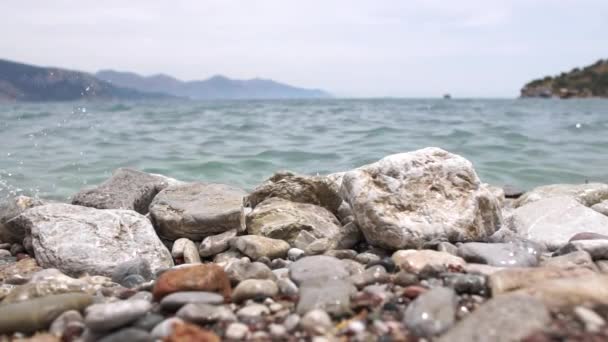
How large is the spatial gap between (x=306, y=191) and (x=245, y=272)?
2064mm

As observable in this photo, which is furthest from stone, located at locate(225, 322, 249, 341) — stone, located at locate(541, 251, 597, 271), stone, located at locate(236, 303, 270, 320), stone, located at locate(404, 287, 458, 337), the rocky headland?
stone, located at locate(541, 251, 597, 271)

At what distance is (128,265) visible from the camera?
12.1 ft

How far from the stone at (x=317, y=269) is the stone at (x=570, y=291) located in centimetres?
104

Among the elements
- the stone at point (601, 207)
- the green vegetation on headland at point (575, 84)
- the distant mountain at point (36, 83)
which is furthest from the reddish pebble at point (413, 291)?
the green vegetation on headland at point (575, 84)

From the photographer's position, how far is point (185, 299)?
8.74 ft

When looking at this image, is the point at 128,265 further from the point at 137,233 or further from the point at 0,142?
the point at 0,142

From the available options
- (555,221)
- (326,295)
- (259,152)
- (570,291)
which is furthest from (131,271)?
(259,152)

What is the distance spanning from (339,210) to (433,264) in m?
2.10

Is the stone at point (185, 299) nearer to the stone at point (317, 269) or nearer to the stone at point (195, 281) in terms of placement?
the stone at point (195, 281)

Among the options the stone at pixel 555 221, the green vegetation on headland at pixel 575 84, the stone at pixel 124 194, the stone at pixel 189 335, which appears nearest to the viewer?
the stone at pixel 189 335

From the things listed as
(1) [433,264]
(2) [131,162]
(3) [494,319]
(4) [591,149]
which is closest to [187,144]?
(2) [131,162]

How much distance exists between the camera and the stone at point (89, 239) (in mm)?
3811

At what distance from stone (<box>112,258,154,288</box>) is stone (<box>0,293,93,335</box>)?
810 millimetres

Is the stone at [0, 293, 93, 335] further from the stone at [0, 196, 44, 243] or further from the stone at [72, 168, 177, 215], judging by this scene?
the stone at [72, 168, 177, 215]
